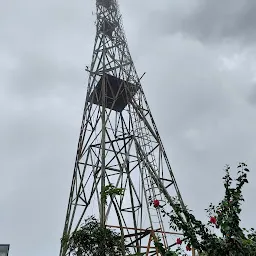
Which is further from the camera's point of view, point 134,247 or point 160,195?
point 160,195

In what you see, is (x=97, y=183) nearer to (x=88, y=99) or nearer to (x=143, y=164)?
(x=143, y=164)

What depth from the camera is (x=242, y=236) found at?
4.93m

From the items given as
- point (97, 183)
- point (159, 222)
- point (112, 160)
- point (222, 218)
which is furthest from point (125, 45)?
point (222, 218)

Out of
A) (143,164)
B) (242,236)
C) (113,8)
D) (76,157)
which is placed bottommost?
(242,236)

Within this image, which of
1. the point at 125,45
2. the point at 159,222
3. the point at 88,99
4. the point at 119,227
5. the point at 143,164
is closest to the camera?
the point at 119,227

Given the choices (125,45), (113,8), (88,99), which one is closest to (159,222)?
(88,99)

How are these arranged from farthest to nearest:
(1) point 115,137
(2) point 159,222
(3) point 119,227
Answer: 1. (1) point 115,137
2. (2) point 159,222
3. (3) point 119,227

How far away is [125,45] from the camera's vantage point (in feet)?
58.6

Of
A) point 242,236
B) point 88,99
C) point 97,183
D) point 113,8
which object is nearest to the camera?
point 242,236

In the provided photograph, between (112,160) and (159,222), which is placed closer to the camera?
(159,222)

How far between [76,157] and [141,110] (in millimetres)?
3364

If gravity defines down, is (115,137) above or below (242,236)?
above

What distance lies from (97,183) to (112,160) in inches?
58.4

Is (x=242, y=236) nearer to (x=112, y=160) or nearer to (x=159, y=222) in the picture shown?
(x=159, y=222)
